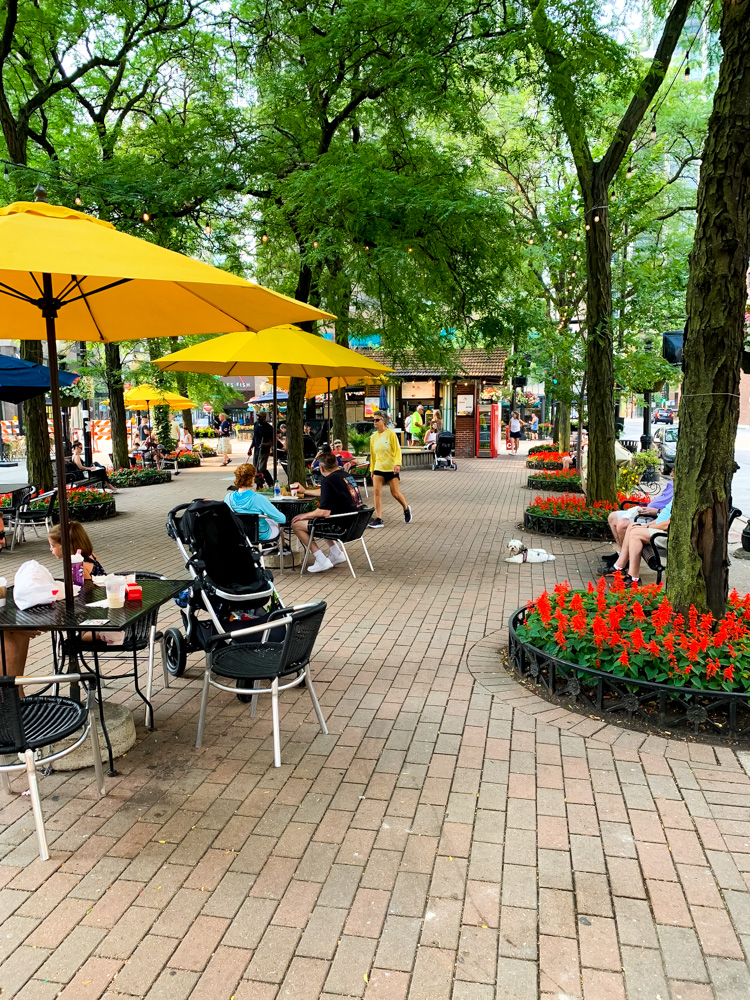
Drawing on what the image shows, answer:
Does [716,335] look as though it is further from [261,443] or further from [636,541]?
[261,443]

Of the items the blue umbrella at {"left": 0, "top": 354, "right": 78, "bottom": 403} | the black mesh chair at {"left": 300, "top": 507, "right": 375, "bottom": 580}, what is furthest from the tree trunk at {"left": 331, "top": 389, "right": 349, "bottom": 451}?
the black mesh chair at {"left": 300, "top": 507, "right": 375, "bottom": 580}

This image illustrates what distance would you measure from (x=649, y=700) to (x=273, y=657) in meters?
2.18

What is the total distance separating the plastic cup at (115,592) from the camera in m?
3.91

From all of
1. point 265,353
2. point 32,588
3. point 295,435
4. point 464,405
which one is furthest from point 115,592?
point 464,405

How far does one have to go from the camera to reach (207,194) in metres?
9.99

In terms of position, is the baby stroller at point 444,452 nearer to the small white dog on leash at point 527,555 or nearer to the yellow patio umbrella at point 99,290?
the small white dog on leash at point 527,555

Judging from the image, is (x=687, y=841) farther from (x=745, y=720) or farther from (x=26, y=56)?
(x=26, y=56)

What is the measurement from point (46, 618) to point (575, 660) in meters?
3.09

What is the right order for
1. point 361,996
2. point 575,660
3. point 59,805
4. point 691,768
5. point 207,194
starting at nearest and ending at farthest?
point 361,996 → point 59,805 → point 691,768 → point 575,660 → point 207,194

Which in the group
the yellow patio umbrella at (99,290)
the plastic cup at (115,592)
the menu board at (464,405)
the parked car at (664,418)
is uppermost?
the yellow patio umbrella at (99,290)

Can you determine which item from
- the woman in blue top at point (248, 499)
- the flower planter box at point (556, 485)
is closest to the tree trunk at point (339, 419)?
the flower planter box at point (556, 485)

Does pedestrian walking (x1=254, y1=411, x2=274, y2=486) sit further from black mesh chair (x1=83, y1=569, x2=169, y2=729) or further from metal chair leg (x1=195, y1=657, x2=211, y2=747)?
metal chair leg (x1=195, y1=657, x2=211, y2=747)

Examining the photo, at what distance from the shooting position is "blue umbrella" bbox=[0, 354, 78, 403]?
29.8 ft

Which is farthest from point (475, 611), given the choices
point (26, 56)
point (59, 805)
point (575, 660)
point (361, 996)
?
point (26, 56)
